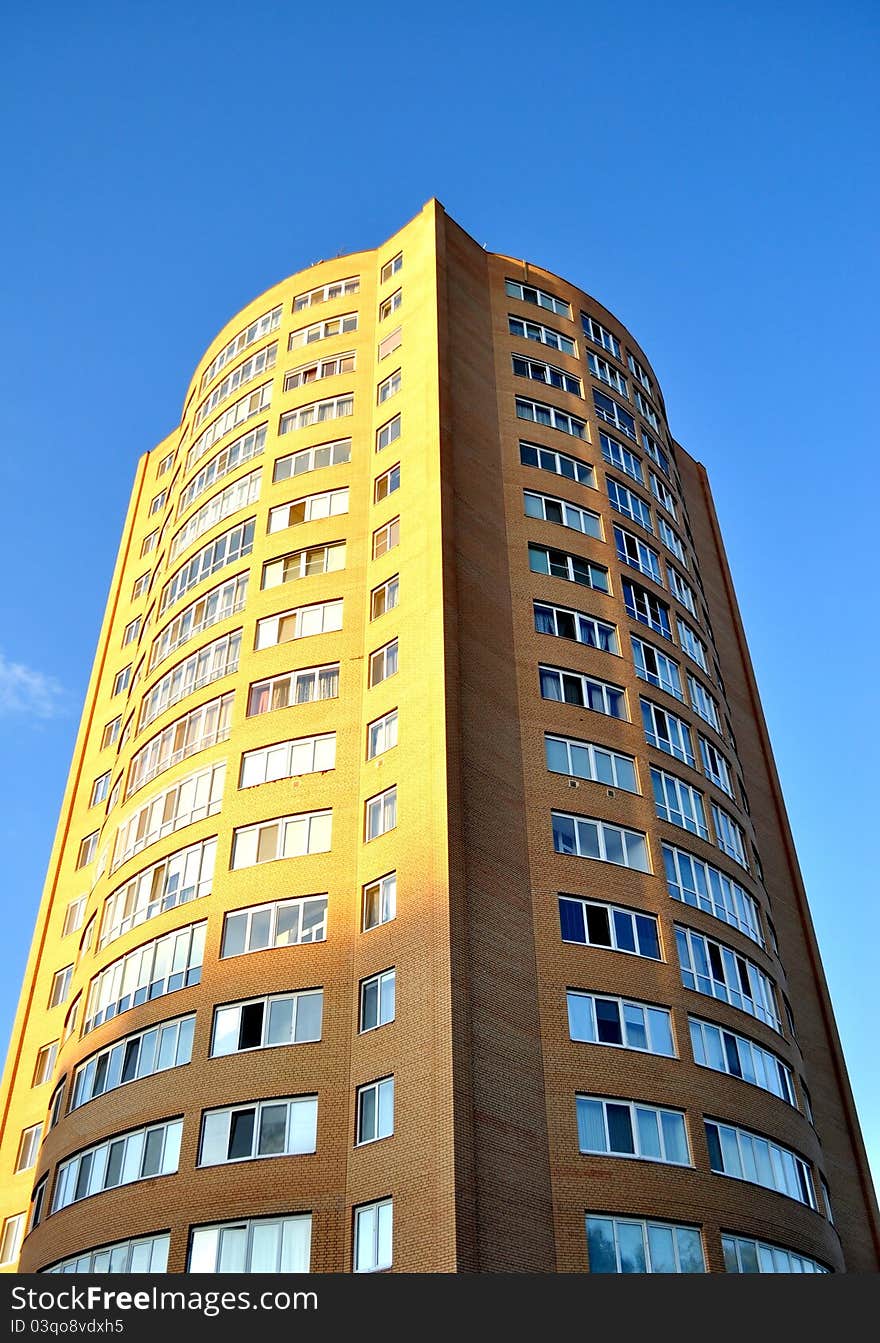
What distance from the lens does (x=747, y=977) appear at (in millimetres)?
36375

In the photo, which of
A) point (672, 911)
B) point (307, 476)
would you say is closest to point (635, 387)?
point (307, 476)

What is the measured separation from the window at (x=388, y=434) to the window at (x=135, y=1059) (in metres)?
20.2

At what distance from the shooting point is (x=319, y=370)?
1842 inches

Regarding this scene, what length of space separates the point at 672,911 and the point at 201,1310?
55.6 ft

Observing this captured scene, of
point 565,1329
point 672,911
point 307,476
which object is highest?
point 307,476

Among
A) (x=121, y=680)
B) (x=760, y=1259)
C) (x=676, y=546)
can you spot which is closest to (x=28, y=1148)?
(x=121, y=680)

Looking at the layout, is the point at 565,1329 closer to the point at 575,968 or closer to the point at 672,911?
the point at 575,968

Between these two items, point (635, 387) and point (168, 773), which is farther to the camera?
point (635, 387)

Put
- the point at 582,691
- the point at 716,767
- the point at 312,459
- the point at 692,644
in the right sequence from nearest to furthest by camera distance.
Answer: the point at 582,691 < the point at 716,767 < the point at 312,459 < the point at 692,644

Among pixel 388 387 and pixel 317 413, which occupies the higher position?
pixel 388 387

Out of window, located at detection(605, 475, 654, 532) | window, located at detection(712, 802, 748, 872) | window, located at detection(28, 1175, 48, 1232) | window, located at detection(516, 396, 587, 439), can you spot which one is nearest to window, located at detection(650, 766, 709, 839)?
window, located at detection(712, 802, 748, 872)

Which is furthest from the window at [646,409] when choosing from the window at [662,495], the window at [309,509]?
the window at [309,509]

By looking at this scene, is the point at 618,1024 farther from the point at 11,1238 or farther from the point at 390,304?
the point at 390,304

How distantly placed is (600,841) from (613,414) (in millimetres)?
20050
